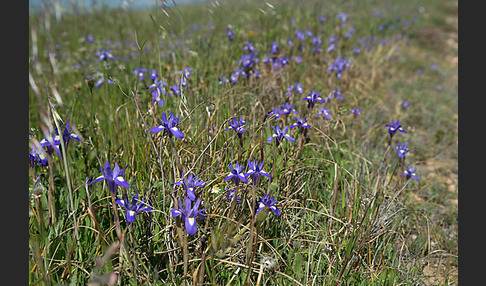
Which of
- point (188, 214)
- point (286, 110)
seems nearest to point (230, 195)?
point (188, 214)

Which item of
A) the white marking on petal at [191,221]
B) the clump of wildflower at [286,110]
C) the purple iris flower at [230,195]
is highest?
the clump of wildflower at [286,110]

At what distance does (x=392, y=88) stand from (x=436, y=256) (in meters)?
4.05

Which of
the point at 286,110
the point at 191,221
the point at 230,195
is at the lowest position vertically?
the point at 230,195

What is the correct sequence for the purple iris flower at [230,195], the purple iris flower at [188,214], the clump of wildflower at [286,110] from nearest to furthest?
the purple iris flower at [188,214] < the purple iris flower at [230,195] < the clump of wildflower at [286,110]

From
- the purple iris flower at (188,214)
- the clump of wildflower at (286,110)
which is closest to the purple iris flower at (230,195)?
the purple iris flower at (188,214)

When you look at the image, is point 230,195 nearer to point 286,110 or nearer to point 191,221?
point 191,221

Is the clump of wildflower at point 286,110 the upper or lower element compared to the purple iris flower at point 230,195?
upper

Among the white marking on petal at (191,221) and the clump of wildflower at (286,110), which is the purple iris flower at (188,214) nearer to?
the white marking on petal at (191,221)

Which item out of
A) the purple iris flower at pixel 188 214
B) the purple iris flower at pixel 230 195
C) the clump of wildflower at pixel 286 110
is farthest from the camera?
the clump of wildflower at pixel 286 110

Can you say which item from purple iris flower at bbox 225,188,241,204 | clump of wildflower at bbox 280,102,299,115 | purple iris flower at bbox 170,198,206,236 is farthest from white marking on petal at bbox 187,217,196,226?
clump of wildflower at bbox 280,102,299,115

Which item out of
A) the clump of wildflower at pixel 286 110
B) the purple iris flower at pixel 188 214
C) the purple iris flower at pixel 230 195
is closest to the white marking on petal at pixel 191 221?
the purple iris flower at pixel 188 214

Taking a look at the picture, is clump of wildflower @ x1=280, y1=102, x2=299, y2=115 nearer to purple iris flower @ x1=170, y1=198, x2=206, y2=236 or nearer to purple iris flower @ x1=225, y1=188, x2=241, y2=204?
purple iris flower @ x1=225, y1=188, x2=241, y2=204

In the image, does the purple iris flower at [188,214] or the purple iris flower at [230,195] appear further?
the purple iris flower at [230,195]

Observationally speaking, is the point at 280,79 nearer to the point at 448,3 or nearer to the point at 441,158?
the point at 441,158
